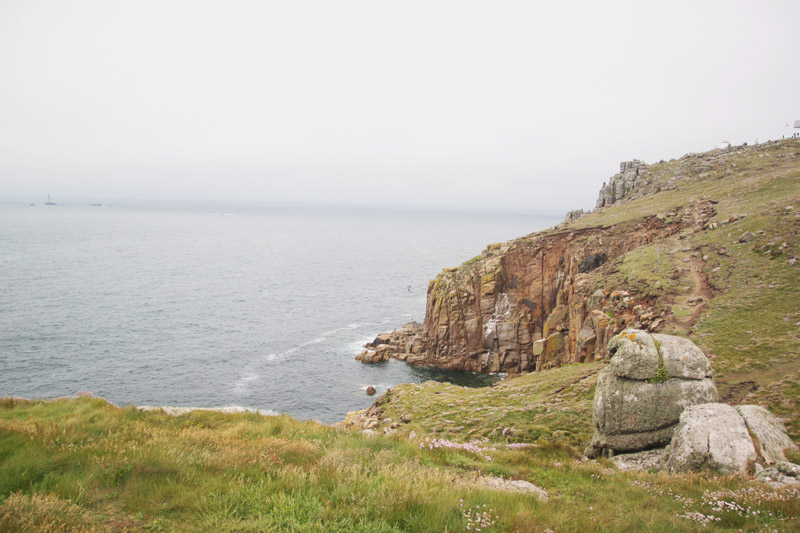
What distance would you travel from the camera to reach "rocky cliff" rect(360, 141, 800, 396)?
3403 centimetres

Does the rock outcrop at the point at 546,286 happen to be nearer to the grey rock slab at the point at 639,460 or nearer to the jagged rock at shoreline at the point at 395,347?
the jagged rock at shoreline at the point at 395,347

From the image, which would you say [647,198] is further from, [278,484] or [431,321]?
[278,484]

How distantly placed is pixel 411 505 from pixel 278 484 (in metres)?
2.66

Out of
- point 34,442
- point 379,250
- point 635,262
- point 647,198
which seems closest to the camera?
point 34,442

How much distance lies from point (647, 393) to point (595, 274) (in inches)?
1090

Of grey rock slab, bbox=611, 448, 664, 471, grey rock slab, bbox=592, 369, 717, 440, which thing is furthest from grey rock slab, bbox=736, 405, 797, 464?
grey rock slab, bbox=611, 448, 664, 471

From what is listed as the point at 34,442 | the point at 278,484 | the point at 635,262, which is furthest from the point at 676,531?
the point at 635,262

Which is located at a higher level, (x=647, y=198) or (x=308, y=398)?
(x=647, y=198)

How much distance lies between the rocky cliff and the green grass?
73.8ft

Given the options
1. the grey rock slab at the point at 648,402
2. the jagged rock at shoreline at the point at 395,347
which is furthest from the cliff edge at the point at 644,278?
the grey rock slab at the point at 648,402

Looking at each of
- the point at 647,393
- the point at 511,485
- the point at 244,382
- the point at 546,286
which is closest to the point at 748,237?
the point at 546,286

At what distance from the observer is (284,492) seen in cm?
802

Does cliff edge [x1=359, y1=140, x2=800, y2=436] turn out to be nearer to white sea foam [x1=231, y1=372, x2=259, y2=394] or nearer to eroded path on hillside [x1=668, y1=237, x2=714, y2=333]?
eroded path on hillside [x1=668, y1=237, x2=714, y2=333]

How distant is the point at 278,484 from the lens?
26.9 feet
